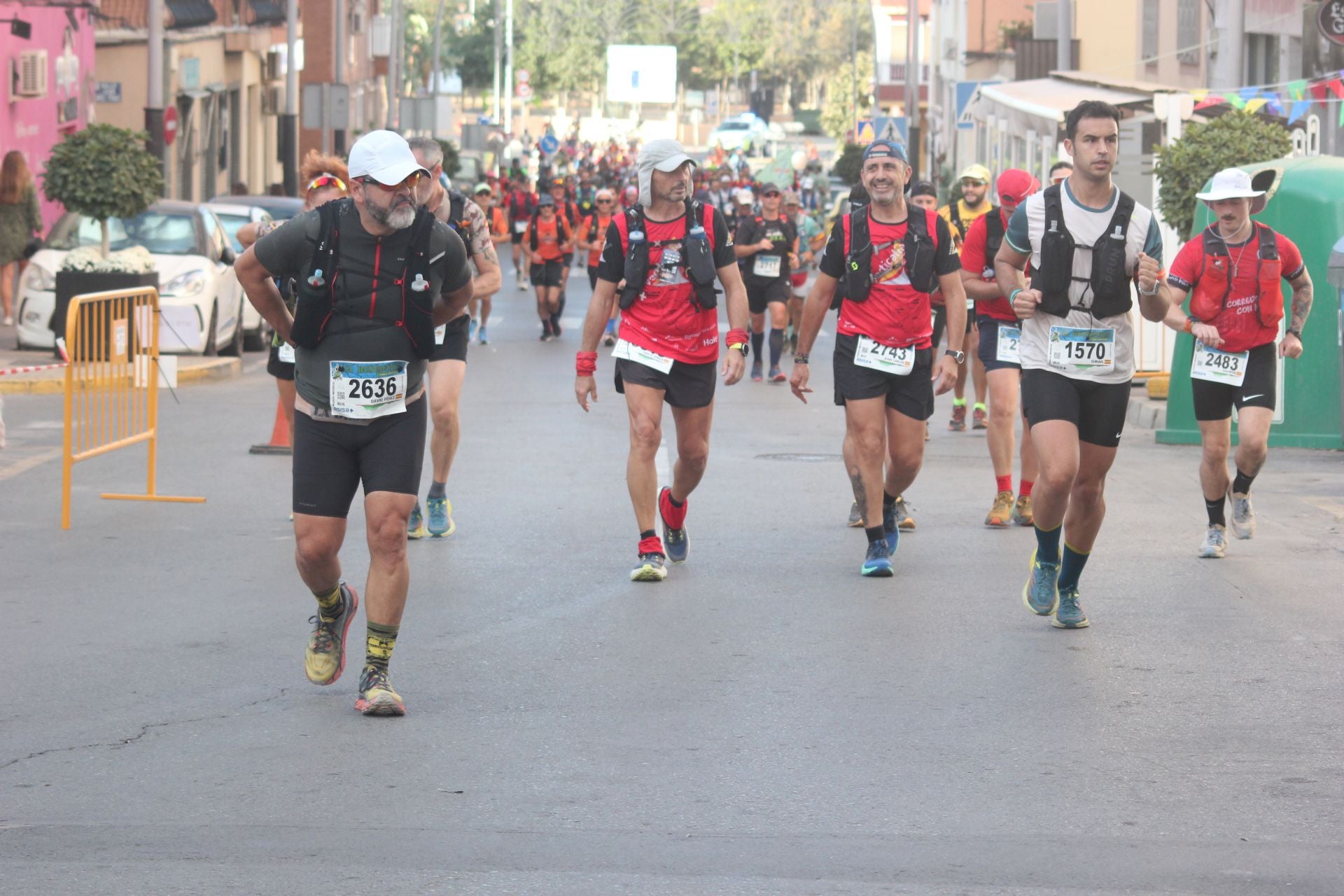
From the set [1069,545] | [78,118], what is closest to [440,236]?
[1069,545]

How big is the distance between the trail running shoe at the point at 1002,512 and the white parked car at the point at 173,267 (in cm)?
1106

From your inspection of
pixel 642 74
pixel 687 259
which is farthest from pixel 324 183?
pixel 642 74

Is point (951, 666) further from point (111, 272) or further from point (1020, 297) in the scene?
point (111, 272)

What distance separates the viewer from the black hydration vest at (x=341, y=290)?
6.52 meters

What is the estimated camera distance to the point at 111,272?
18.9 metres

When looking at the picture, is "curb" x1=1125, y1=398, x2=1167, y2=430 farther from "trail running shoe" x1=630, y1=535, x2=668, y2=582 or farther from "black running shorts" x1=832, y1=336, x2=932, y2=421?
"trail running shoe" x1=630, y1=535, x2=668, y2=582

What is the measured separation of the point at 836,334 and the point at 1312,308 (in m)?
6.16

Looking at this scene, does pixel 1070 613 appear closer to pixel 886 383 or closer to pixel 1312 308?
pixel 886 383

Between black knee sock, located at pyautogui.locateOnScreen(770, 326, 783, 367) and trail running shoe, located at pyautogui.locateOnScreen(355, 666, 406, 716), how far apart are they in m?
13.5

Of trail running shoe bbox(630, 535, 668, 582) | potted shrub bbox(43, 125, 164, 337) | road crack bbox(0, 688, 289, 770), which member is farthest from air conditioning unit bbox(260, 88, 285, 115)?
road crack bbox(0, 688, 289, 770)

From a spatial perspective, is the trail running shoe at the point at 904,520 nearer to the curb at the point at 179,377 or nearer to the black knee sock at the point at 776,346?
the curb at the point at 179,377

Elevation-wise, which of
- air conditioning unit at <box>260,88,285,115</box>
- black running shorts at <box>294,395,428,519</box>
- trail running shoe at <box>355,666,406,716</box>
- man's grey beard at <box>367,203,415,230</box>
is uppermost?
air conditioning unit at <box>260,88,285,115</box>

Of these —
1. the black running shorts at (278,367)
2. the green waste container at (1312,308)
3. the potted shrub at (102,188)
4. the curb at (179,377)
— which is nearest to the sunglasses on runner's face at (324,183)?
the black running shorts at (278,367)

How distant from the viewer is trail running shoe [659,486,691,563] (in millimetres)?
9742
